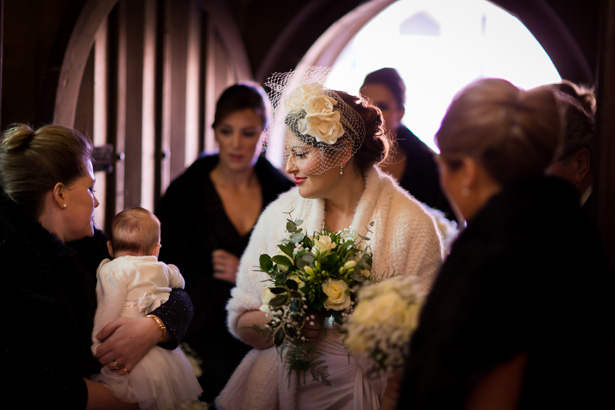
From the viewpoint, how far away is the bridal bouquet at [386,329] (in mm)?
1736

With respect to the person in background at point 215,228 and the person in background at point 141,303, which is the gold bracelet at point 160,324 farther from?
the person in background at point 215,228

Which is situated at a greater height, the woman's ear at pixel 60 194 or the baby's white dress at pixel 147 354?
the woman's ear at pixel 60 194

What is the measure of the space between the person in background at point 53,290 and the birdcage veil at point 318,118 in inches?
29.1

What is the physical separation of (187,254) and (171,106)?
1188 millimetres

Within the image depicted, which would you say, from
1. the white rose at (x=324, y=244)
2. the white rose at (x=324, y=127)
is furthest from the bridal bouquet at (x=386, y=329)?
the white rose at (x=324, y=127)

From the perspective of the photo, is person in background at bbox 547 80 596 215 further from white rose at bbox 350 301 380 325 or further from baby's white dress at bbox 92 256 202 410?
baby's white dress at bbox 92 256 202 410

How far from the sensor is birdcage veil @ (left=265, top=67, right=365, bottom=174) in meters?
2.52

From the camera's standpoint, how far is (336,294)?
227 cm

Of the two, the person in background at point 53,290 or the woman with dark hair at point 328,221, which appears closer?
the person in background at point 53,290

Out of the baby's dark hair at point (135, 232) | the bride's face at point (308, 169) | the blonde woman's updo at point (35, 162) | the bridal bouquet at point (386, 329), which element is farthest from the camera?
the bride's face at point (308, 169)

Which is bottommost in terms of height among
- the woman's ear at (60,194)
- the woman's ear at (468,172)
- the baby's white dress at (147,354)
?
the baby's white dress at (147,354)

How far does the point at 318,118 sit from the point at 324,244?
48 centimetres

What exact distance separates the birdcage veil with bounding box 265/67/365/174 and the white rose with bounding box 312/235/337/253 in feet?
1.06

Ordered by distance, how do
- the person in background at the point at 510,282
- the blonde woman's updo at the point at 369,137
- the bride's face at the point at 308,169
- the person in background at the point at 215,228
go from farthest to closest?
the person in background at the point at 215,228, the blonde woman's updo at the point at 369,137, the bride's face at the point at 308,169, the person in background at the point at 510,282
